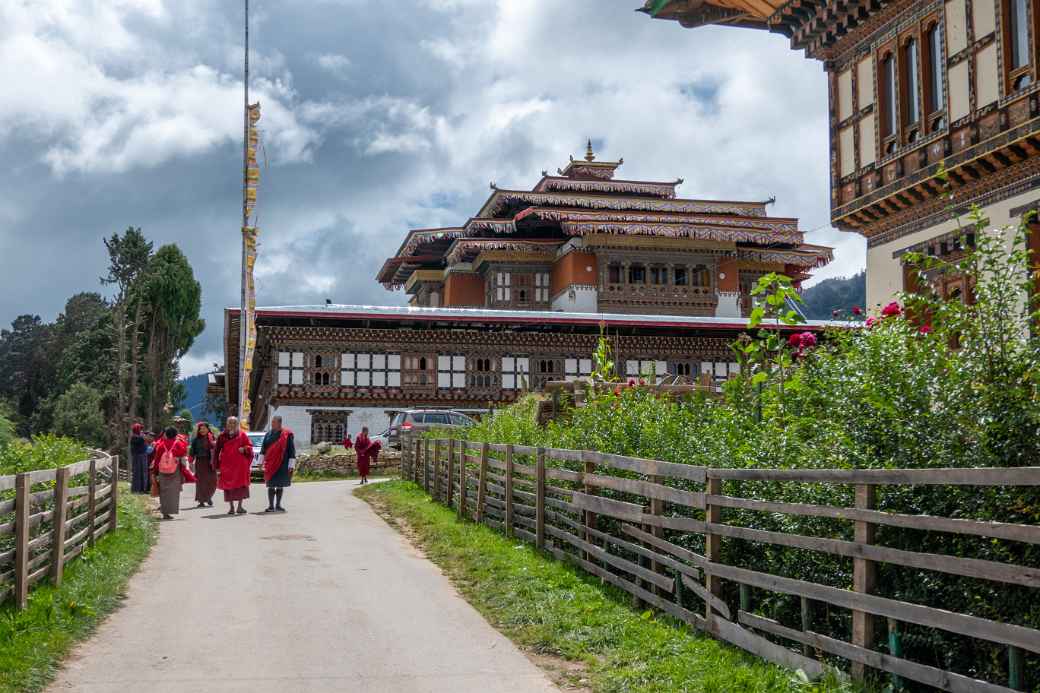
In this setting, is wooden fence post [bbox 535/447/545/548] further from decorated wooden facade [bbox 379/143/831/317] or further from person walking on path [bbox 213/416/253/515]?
decorated wooden facade [bbox 379/143/831/317]

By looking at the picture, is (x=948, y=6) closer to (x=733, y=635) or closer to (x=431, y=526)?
(x=431, y=526)

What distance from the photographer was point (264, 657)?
8.04 meters

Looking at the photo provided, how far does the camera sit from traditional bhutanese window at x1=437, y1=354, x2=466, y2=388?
1731 inches

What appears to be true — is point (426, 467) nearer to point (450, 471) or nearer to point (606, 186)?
point (450, 471)

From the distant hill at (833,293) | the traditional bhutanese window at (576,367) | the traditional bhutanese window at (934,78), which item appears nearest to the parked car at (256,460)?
the traditional bhutanese window at (576,367)

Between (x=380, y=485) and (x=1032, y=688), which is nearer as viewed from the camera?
(x=1032, y=688)

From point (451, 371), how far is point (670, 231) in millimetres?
11986

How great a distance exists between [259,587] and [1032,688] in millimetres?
7710

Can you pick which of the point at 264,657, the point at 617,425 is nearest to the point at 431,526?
the point at 617,425

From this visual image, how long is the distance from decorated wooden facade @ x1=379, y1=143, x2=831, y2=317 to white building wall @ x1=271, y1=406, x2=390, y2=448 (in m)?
10.0

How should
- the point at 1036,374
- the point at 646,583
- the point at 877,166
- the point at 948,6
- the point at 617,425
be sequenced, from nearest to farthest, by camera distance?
the point at 1036,374, the point at 646,583, the point at 617,425, the point at 948,6, the point at 877,166

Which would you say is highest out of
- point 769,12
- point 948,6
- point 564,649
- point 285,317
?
point 769,12

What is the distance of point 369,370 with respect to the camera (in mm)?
43344

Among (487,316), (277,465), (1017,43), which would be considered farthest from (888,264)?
(487,316)
